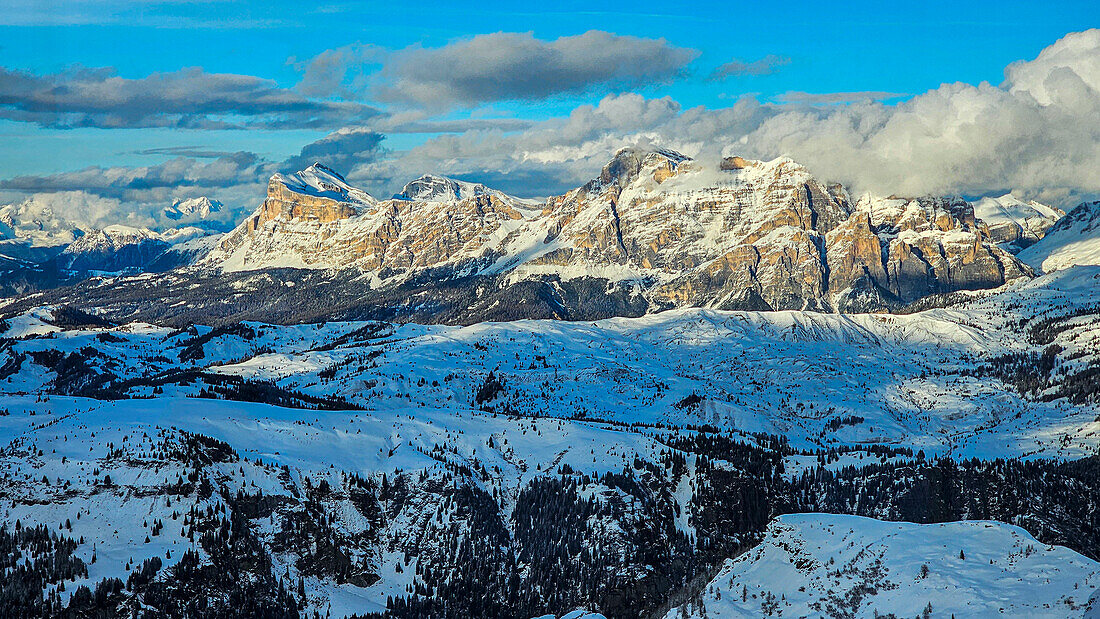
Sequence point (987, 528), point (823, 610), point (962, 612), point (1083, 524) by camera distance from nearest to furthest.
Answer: point (962, 612) → point (823, 610) → point (987, 528) → point (1083, 524)

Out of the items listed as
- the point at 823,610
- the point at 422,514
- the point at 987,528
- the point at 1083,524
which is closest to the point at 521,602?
the point at 422,514

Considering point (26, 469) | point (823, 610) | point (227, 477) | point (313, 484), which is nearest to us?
point (823, 610)

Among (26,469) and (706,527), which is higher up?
(26,469)

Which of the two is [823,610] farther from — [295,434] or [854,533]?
[295,434]

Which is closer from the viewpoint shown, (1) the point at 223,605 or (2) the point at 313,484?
(1) the point at 223,605

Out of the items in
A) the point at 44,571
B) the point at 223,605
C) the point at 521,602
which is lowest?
the point at 521,602

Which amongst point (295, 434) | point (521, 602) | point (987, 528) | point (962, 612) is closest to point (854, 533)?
point (987, 528)
